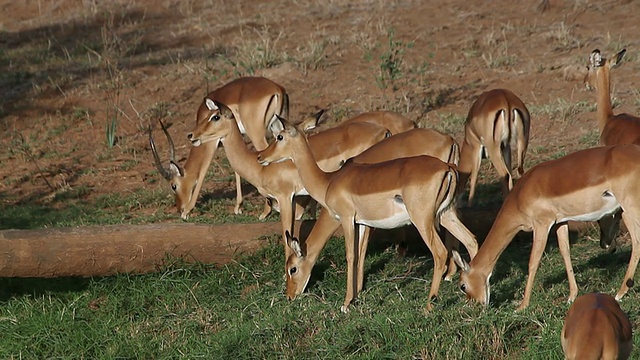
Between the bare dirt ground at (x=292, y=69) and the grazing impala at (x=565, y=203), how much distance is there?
326cm

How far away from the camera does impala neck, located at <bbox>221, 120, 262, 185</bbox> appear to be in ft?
30.1

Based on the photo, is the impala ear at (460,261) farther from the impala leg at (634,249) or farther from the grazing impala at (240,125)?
the grazing impala at (240,125)

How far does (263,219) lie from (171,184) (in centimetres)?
114

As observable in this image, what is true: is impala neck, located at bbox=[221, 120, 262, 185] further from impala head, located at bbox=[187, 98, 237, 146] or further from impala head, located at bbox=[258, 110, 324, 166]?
impala head, located at bbox=[258, 110, 324, 166]

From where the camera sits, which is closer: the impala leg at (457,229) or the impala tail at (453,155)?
the impala leg at (457,229)

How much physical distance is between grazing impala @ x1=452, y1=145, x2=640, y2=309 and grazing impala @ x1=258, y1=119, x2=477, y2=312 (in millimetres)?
306

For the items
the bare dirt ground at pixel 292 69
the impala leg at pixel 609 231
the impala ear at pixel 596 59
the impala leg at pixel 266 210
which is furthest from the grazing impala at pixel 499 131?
Result: the impala leg at pixel 266 210

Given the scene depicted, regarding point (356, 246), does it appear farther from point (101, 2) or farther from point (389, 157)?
point (101, 2)

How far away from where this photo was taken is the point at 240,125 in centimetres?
1060

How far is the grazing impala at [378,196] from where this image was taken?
7.16 m

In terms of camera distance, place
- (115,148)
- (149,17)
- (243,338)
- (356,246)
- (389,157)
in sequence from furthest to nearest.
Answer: (149,17) < (115,148) < (389,157) < (356,246) < (243,338)

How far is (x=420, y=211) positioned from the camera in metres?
7.17

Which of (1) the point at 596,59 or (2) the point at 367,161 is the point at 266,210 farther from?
(1) the point at 596,59

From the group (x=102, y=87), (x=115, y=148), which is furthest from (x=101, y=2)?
(x=115, y=148)
